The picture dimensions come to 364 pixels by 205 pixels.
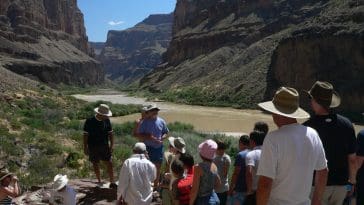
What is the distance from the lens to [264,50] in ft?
263

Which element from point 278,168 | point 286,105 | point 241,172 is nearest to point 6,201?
point 241,172

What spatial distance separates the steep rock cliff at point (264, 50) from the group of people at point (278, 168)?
141 feet

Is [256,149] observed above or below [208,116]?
above

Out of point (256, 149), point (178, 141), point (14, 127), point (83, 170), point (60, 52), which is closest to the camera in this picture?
point (256, 149)

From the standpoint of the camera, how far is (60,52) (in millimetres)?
148250

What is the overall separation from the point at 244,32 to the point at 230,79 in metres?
28.9

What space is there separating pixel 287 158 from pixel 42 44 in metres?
139

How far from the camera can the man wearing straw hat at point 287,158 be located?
13.7ft

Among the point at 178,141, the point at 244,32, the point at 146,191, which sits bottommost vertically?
the point at 146,191

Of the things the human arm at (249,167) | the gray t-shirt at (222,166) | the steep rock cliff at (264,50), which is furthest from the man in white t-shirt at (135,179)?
the steep rock cliff at (264,50)

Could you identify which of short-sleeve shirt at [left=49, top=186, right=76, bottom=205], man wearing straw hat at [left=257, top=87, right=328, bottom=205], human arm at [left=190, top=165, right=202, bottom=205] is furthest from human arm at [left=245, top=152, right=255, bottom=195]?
short-sleeve shirt at [left=49, top=186, right=76, bottom=205]

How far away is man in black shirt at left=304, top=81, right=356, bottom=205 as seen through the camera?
5.15m

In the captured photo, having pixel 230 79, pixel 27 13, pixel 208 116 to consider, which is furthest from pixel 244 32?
pixel 27 13

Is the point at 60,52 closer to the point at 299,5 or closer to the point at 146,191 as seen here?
the point at 299,5
